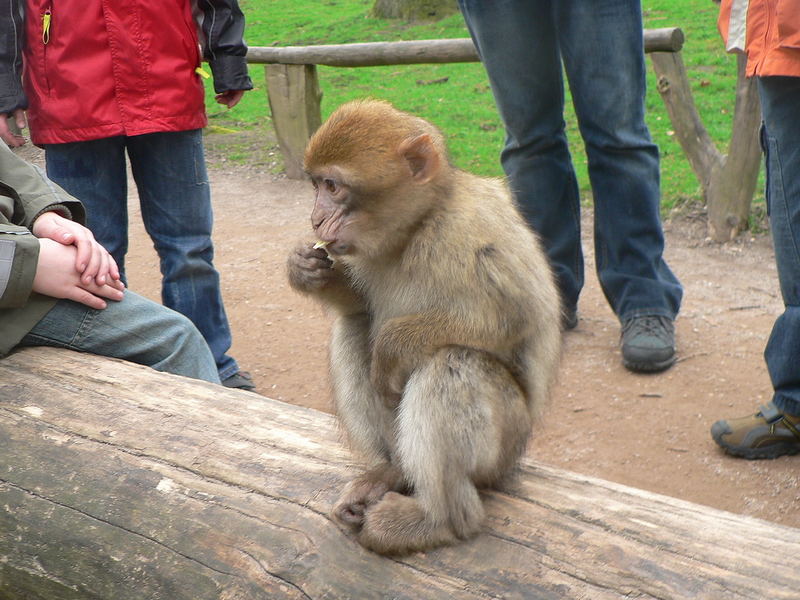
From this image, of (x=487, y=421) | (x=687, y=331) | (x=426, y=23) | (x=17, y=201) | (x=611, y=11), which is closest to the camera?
(x=487, y=421)

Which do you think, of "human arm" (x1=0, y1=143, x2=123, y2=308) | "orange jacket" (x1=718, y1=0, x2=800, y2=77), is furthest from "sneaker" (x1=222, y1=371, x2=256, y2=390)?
"orange jacket" (x1=718, y1=0, x2=800, y2=77)

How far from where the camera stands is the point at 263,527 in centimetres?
195

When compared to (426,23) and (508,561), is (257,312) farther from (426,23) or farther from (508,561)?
(426,23)

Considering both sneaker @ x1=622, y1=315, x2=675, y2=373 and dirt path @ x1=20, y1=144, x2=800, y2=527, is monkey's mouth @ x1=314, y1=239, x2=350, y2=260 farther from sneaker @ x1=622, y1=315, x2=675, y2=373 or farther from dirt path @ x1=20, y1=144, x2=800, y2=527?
sneaker @ x1=622, y1=315, x2=675, y2=373

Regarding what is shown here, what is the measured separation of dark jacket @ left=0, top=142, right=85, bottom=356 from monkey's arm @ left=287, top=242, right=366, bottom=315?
31.2 inches

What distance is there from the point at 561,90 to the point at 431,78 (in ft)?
25.7

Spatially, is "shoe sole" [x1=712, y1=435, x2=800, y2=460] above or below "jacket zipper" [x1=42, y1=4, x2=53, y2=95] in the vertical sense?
below

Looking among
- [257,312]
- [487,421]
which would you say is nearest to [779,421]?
[487,421]

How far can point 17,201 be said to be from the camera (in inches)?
112

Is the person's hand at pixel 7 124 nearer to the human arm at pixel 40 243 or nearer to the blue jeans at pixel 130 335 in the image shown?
the human arm at pixel 40 243

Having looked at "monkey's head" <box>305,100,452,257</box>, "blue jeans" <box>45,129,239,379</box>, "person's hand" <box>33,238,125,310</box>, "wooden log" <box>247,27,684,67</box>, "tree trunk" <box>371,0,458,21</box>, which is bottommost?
"tree trunk" <box>371,0,458,21</box>

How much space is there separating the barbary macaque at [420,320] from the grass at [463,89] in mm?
3216

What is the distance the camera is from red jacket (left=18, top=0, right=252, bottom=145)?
11.6ft

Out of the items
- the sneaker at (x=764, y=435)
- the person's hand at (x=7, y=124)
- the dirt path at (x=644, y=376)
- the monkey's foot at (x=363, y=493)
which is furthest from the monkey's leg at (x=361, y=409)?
the person's hand at (x=7, y=124)
